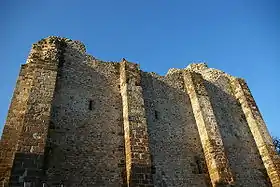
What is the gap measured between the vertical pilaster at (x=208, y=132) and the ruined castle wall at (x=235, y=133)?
0.85 m

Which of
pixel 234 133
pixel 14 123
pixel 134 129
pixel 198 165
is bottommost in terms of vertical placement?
pixel 198 165

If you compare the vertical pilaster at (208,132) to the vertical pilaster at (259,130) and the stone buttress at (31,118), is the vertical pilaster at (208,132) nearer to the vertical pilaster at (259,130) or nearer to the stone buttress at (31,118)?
the vertical pilaster at (259,130)

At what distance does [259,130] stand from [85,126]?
325 inches

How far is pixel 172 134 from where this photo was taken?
10047mm

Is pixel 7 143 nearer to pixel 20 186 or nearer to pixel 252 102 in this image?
pixel 20 186

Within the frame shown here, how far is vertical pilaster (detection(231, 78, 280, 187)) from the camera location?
10808 millimetres

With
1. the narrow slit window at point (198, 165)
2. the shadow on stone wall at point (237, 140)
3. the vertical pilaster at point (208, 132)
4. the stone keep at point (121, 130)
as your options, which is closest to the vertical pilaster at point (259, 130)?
the stone keep at point (121, 130)

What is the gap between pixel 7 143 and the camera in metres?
7.43

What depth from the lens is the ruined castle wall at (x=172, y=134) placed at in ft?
29.5

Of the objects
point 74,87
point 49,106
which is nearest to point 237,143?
point 74,87

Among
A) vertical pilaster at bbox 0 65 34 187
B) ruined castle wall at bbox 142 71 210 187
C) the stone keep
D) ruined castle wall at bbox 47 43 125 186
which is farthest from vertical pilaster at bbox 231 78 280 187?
vertical pilaster at bbox 0 65 34 187

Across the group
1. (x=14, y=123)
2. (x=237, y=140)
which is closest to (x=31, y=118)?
(x=14, y=123)

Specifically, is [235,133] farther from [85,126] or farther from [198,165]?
[85,126]

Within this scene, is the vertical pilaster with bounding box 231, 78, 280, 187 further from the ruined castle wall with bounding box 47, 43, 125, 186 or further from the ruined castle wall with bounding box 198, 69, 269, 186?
the ruined castle wall with bounding box 47, 43, 125, 186
